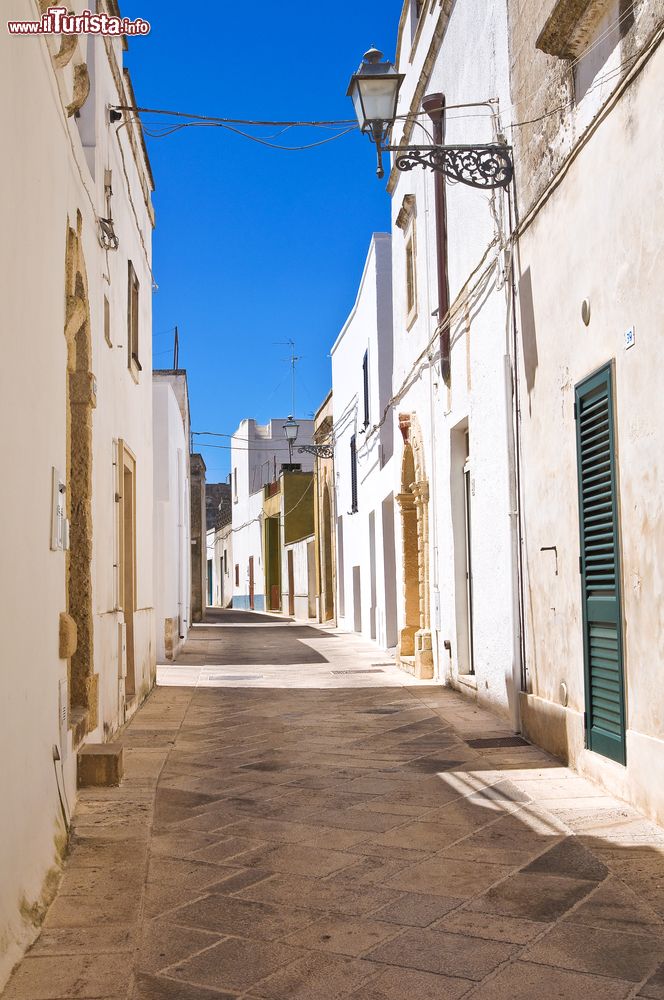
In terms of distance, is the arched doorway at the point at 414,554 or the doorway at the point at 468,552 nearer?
the doorway at the point at 468,552

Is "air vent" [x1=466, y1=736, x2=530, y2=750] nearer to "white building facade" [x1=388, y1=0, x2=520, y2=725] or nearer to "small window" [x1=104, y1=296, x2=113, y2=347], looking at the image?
"white building facade" [x1=388, y1=0, x2=520, y2=725]

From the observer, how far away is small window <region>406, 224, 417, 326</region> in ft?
43.6

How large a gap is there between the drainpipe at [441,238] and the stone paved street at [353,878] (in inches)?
167

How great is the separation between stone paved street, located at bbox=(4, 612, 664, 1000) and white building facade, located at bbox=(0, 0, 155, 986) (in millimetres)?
303

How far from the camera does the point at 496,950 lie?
140 inches

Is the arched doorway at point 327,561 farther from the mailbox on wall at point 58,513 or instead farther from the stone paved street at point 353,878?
the mailbox on wall at point 58,513

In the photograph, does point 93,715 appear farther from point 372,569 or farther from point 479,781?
point 372,569

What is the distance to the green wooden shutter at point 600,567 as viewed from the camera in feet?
18.8

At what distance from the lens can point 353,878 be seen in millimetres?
4438

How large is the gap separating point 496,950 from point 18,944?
59.4 inches

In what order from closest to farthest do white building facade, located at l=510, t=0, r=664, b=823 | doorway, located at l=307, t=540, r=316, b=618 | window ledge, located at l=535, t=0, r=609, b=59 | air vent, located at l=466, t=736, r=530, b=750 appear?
white building facade, located at l=510, t=0, r=664, b=823 → window ledge, located at l=535, t=0, r=609, b=59 → air vent, located at l=466, t=736, r=530, b=750 → doorway, located at l=307, t=540, r=316, b=618

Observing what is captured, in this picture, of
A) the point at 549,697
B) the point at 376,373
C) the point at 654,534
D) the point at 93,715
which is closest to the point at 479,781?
the point at 549,697

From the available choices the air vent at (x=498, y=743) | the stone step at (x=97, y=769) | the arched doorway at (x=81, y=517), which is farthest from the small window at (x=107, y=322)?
the air vent at (x=498, y=743)

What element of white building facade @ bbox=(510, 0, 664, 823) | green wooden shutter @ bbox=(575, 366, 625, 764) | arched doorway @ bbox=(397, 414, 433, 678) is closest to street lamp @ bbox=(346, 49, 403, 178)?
white building facade @ bbox=(510, 0, 664, 823)
